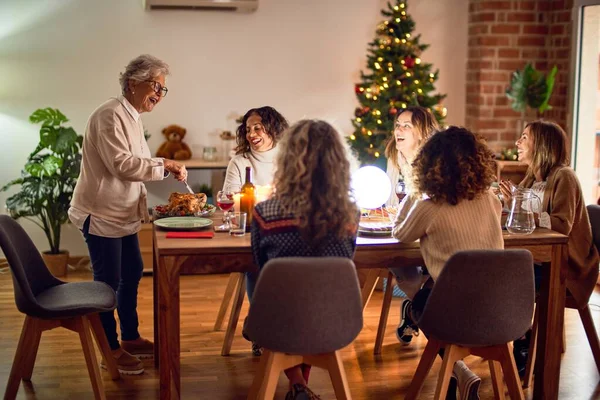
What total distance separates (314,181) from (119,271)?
4.38ft

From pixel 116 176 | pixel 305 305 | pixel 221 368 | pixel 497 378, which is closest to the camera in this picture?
pixel 305 305

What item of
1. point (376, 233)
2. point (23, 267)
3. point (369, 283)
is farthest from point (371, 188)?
point (23, 267)

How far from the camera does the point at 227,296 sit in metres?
3.97

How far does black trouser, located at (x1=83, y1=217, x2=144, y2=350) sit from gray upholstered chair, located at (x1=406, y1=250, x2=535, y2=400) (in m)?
1.39

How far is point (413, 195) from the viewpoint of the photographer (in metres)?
3.04

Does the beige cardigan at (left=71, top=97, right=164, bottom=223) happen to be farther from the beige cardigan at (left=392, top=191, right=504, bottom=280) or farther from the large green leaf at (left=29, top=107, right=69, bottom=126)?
the large green leaf at (left=29, top=107, right=69, bottom=126)

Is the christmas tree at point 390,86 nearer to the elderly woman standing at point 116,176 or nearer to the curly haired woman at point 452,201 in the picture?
the elderly woman standing at point 116,176

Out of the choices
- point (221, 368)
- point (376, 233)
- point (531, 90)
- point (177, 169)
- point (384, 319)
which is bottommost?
point (221, 368)

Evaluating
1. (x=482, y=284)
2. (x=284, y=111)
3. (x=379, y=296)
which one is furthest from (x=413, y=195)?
(x=284, y=111)

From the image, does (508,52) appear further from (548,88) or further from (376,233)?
(376,233)

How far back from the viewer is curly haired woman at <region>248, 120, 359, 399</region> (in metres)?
2.42

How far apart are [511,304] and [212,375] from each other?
1.44 m

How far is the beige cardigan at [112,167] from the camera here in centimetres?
328

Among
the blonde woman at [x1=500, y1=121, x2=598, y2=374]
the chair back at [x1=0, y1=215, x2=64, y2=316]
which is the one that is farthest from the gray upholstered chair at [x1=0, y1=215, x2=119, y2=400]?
the blonde woman at [x1=500, y1=121, x2=598, y2=374]
